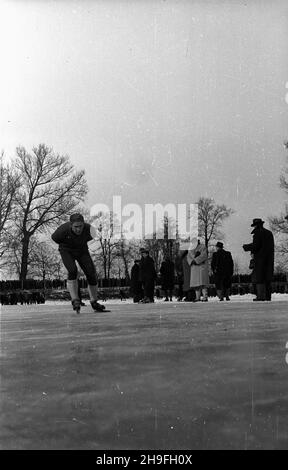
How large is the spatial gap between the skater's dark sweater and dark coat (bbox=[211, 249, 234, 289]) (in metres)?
5.89

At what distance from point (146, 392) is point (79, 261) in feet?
24.6

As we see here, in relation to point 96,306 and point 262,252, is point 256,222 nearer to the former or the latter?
point 262,252

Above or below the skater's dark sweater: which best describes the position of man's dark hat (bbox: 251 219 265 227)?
above

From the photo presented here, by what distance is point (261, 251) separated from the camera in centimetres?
1462

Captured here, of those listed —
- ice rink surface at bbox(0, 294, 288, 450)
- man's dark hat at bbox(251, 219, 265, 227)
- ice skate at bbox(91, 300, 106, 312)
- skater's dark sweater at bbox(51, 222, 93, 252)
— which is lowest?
ice rink surface at bbox(0, 294, 288, 450)

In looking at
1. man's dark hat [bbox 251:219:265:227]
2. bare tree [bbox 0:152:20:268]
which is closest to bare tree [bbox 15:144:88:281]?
bare tree [bbox 0:152:20:268]

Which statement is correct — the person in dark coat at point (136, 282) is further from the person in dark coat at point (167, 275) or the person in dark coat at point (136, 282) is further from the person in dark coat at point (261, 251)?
the person in dark coat at point (261, 251)

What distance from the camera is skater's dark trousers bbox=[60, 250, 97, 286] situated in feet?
36.6

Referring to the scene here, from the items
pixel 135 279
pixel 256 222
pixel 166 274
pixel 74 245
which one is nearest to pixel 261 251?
pixel 256 222

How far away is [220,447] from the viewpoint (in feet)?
10.2

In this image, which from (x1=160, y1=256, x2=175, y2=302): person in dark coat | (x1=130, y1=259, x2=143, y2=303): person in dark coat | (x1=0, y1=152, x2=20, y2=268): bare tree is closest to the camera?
(x1=160, y1=256, x2=175, y2=302): person in dark coat

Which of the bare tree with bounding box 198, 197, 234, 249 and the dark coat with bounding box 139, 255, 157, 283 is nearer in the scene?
the dark coat with bounding box 139, 255, 157, 283

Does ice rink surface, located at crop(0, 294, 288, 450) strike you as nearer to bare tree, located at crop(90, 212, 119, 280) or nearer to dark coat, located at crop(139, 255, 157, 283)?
dark coat, located at crop(139, 255, 157, 283)

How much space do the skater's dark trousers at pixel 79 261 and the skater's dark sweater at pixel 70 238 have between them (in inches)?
4.0
